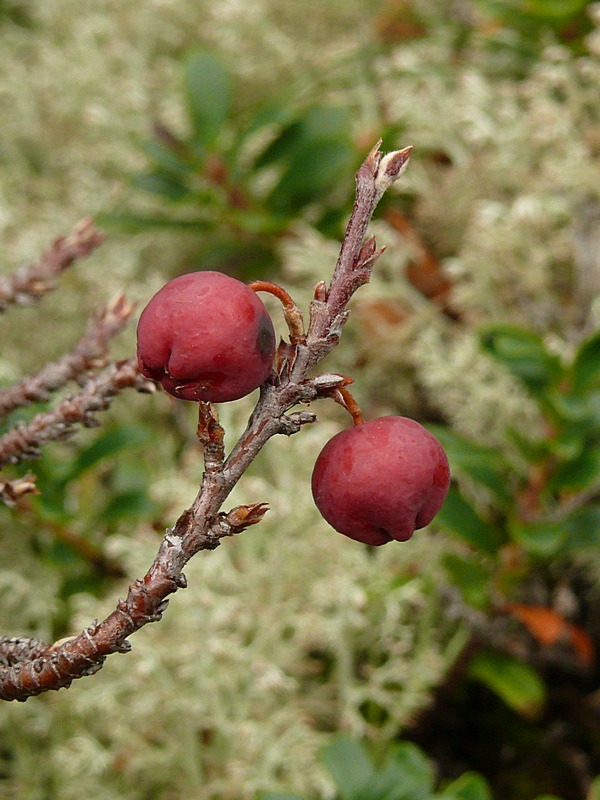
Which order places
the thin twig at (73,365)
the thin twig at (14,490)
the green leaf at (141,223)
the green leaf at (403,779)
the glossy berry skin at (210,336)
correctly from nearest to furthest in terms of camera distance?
the glossy berry skin at (210,336) < the thin twig at (14,490) < the thin twig at (73,365) < the green leaf at (403,779) < the green leaf at (141,223)

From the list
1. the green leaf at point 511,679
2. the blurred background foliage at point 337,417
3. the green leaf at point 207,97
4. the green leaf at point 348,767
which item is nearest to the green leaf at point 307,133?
the blurred background foliage at point 337,417

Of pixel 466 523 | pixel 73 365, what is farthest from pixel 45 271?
pixel 466 523

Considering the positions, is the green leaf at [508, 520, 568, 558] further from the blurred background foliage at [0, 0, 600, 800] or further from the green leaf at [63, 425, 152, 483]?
the green leaf at [63, 425, 152, 483]

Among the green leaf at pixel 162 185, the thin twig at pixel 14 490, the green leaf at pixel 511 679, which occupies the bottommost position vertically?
the green leaf at pixel 511 679

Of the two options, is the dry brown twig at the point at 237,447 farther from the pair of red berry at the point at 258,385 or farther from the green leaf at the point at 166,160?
the green leaf at the point at 166,160

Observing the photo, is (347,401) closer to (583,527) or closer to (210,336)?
(210,336)

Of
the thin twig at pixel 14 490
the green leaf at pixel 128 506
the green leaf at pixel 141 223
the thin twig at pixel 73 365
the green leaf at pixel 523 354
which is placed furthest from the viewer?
the green leaf at pixel 141 223
